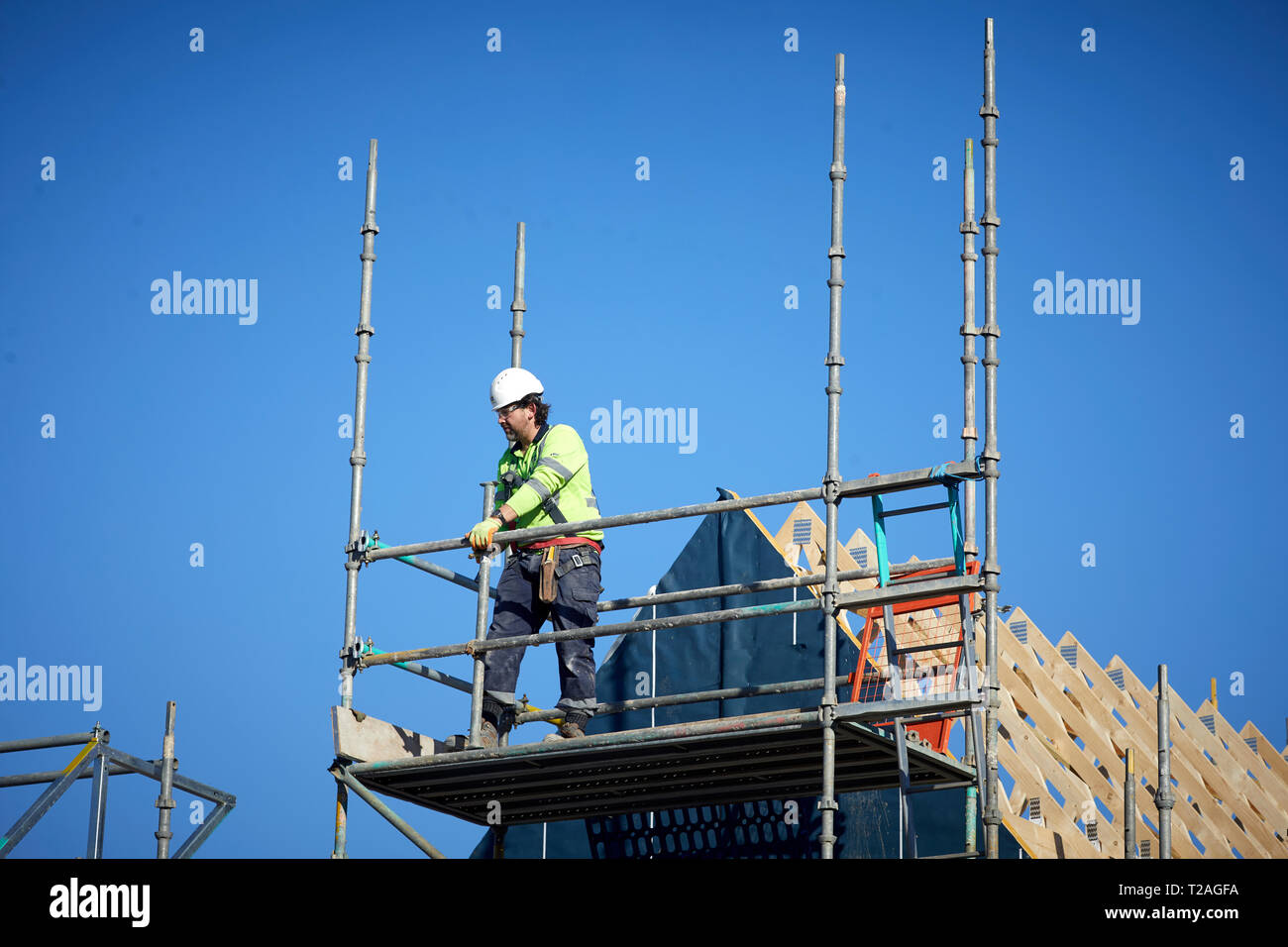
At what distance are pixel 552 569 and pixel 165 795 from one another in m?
2.86

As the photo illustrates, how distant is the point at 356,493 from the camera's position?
12289mm

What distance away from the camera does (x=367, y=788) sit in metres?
12.0

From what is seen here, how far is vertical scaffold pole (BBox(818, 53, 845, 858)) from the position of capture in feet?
33.1

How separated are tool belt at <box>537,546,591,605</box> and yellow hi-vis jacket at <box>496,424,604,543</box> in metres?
0.18

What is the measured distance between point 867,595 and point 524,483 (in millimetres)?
2660

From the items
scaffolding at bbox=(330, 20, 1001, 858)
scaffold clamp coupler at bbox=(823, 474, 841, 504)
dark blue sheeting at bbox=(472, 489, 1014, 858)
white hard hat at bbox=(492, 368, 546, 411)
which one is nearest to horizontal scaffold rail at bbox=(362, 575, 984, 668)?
scaffolding at bbox=(330, 20, 1001, 858)

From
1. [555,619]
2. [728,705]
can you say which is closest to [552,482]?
[555,619]

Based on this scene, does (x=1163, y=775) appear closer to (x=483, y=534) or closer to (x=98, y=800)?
(x=483, y=534)
